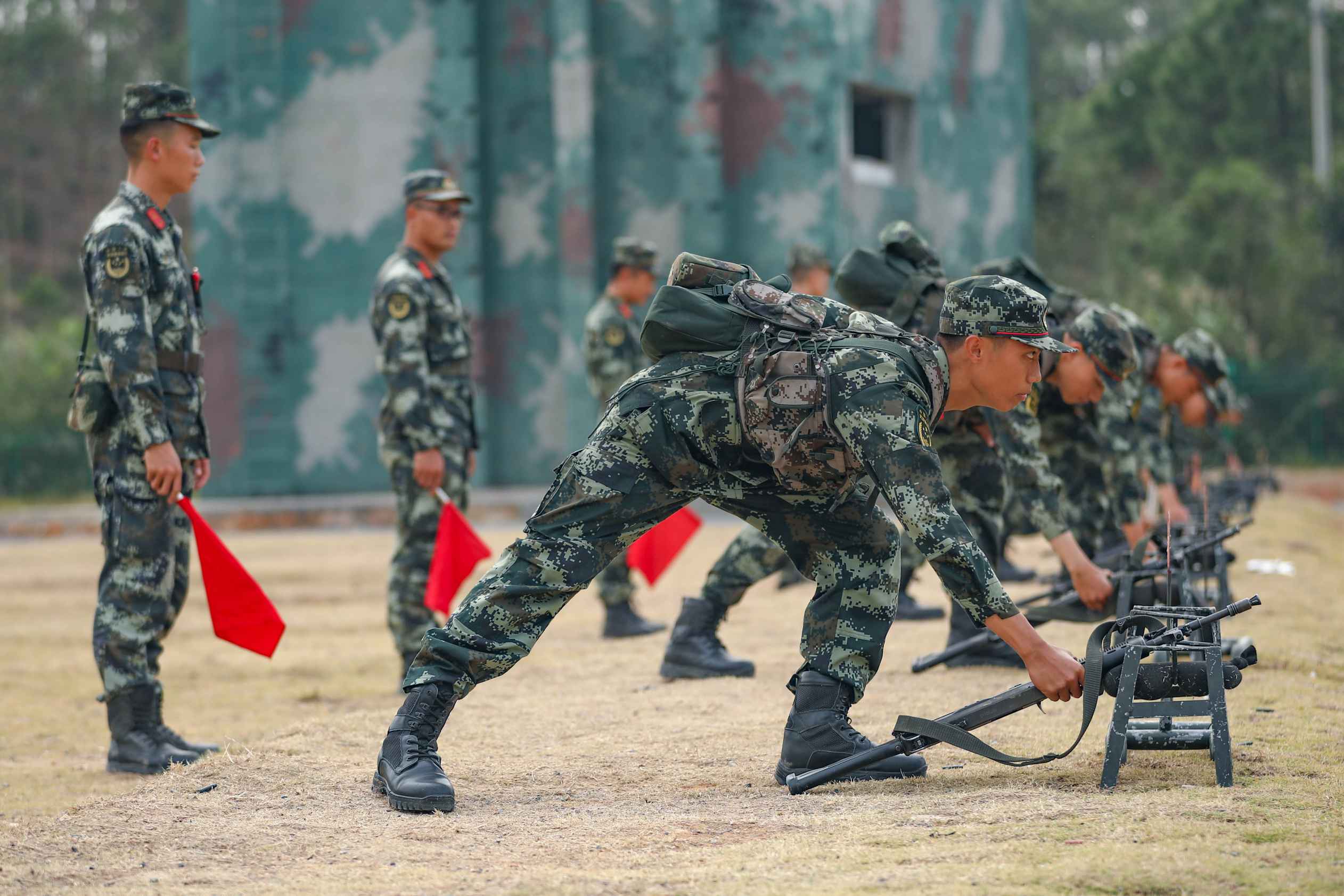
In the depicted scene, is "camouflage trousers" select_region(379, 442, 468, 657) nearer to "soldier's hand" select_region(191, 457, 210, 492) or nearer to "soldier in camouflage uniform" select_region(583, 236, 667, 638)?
"soldier's hand" select_region(191, 457, 210, 492)

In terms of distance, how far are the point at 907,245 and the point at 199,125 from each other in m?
2.79

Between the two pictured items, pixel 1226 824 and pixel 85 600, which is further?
pixel 85 600

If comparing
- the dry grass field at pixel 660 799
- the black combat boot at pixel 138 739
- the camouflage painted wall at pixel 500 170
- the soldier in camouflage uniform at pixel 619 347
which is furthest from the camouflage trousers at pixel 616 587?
the camouflage painted wall at pixel 500 170

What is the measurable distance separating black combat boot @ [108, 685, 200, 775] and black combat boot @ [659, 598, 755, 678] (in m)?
1.91

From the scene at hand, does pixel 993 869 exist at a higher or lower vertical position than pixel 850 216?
lower

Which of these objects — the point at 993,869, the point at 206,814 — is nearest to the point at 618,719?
the point at 206,814

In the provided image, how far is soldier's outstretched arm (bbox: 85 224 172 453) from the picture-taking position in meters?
5.07

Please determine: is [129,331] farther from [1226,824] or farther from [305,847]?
[1226,824]

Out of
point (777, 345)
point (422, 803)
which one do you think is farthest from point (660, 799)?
point (777, 345)

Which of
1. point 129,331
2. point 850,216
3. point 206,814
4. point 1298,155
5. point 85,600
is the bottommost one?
point 85,600

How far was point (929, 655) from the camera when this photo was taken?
586 cm

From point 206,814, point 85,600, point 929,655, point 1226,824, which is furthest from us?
point 85,600

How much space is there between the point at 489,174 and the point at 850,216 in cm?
447

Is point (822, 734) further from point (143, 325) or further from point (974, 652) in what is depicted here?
point (143, 325)
